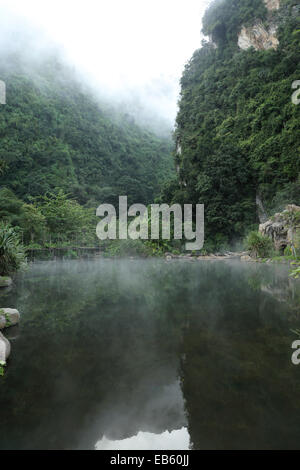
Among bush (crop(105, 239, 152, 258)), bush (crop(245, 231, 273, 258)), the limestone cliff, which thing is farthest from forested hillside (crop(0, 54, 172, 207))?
bush (crop(245, 231, 273, 258))

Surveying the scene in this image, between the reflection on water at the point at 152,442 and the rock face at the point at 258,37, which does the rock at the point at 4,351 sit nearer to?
the reflection on water at the point at 152,442

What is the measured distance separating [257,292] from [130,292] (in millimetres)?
3239

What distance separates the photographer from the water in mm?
1808

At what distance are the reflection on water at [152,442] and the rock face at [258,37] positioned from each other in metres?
45.8

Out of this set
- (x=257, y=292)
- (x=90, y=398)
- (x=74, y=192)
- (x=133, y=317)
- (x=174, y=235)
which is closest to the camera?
(x=90, y=398)

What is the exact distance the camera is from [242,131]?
112 ft

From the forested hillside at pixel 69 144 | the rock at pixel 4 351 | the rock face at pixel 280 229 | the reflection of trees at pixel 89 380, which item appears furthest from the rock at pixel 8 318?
the forested hillside at pixel 69 144

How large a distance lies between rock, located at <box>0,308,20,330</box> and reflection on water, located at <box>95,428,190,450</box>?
3079mm

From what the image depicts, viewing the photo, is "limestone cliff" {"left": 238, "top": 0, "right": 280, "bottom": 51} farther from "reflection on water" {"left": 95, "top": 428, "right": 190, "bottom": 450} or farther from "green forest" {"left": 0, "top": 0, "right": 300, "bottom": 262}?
"reflection on water" {"left": 95, "top": 428, "right": 190, "bottom": 450}

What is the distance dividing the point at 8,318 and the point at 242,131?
3572cm

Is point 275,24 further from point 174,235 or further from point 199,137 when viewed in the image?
point 174,235

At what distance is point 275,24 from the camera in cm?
3662

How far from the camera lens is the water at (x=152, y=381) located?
1.81 meters
